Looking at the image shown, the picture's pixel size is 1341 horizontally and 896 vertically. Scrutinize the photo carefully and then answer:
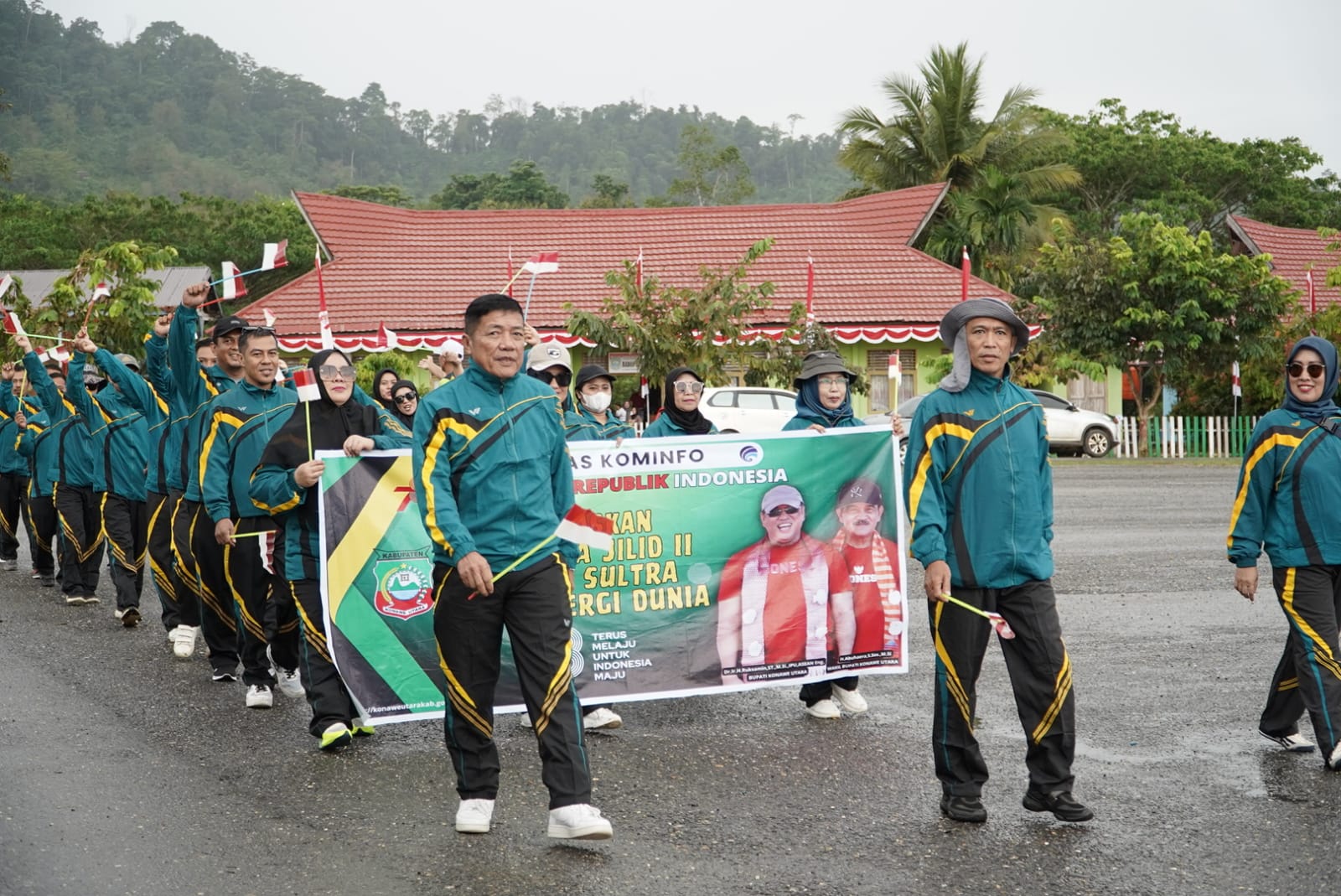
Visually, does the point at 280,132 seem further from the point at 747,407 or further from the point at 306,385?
the point at 306,385

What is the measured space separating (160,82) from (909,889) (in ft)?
511

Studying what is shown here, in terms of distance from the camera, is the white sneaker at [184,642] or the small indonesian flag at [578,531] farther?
the white sneaker at [184,642]

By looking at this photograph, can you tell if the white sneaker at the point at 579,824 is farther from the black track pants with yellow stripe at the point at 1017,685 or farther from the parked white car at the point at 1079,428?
the parked white car at the point at 1079,428

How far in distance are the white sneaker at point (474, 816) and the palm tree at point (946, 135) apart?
137ft

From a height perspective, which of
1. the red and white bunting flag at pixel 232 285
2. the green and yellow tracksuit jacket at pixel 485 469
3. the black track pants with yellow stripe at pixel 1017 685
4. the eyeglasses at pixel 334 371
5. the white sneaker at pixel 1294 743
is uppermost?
the red and white bunting flag at pixel 232 285

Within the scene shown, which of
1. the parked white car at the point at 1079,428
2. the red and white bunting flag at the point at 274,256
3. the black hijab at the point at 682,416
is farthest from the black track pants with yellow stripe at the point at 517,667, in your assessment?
the parked white car at the point at 1079,428

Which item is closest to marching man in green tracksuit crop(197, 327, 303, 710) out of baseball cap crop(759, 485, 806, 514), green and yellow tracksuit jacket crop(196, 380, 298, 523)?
green and yellow tracksuit jacket crop(196, 380, 298, 523)

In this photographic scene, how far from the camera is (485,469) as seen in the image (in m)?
5.44

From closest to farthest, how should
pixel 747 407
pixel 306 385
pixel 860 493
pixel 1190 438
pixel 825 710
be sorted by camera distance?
pixel 306 385 < pixel 825 710 < pixel 860 493 < pixel 747 407 < pixel 1190 438

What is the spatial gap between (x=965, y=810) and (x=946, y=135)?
42.7 meters

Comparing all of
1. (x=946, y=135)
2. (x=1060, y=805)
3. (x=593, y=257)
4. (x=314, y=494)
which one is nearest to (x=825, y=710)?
(x=1060, y=805)

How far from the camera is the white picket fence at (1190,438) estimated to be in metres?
32.2

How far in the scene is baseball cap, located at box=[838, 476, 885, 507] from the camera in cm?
781

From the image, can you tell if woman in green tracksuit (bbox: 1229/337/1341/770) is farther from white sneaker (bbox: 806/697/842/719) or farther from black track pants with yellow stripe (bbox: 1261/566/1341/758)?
white sneaker (bbox: 806/697/842/719)
